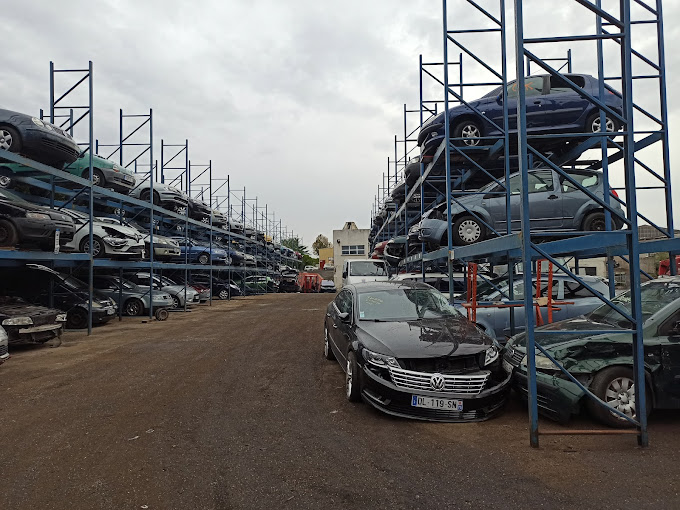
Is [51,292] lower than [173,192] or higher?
lower

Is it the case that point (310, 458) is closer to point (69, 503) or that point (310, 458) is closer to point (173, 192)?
point (69, 503)

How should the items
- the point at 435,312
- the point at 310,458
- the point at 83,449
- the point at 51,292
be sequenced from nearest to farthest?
the point at 310,458 → the point at 83,449 → the point at 435,312 → the point at 51,292

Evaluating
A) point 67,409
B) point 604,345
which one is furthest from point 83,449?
point 604,345

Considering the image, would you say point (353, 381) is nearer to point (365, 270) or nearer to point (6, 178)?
point (6, 178)

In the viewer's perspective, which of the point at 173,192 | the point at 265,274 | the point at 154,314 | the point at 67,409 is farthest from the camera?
the point at 265,274

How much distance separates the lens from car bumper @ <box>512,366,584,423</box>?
4469 millimetres

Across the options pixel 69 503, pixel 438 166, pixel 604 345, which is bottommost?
pixel 69 503

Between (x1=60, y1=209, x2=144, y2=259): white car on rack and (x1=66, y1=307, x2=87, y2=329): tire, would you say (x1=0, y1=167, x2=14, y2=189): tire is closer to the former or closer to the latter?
(x1=60, y1=209, x2=144, y2=259): white car on rack

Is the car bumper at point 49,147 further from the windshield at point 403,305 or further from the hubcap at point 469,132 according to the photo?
the hubcap at point 469,132

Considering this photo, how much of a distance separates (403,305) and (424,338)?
1.19 m

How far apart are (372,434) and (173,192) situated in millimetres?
15795

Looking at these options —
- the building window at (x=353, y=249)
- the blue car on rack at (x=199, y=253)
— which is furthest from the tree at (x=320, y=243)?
the blue car on rack at (x=199, y=253)

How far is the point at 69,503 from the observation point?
3.19 metres

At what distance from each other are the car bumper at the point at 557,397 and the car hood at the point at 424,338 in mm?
659
